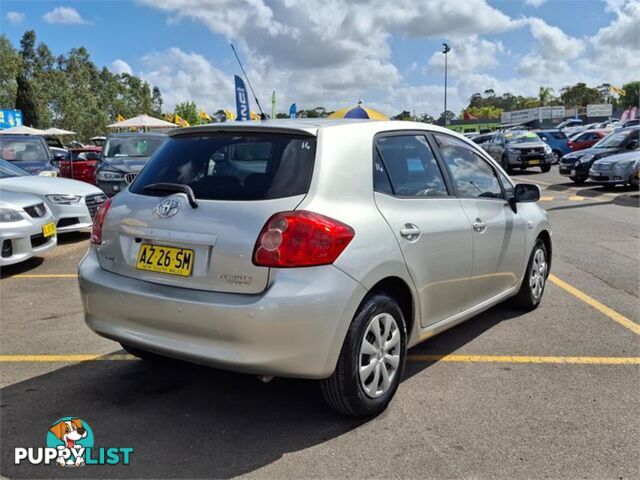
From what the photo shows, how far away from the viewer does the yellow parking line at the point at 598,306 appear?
498 cm

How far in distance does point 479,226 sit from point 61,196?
674 cm

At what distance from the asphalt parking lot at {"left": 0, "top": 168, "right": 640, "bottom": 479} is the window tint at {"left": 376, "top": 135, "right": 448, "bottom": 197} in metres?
1.26

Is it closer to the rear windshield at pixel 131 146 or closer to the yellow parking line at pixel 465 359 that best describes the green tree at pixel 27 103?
the rear windshield at pixel 131 146

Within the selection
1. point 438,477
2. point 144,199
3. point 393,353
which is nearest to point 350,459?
point 438,477

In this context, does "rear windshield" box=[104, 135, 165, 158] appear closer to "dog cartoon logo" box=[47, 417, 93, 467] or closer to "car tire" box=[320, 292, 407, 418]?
"dog cartoon logo" box=[47, 417, 93, 467]

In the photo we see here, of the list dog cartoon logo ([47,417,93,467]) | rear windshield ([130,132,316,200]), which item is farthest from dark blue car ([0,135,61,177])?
dog cartoon logo ([47,417,93,467])

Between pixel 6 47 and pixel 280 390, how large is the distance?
60.3 m

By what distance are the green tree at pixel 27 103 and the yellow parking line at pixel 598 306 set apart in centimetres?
5503

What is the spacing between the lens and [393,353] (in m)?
3.42

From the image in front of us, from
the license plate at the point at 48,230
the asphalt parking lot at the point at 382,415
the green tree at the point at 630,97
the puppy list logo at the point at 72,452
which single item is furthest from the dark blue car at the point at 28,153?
the green tree at the point at 630,97

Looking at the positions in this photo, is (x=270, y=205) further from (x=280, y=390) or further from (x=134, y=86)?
(x=134, y=86)

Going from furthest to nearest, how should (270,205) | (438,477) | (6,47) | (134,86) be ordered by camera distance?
(134,86)
(6,47)
(270,205)
(438,477)

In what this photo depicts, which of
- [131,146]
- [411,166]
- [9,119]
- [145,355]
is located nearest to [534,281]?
[411,166]

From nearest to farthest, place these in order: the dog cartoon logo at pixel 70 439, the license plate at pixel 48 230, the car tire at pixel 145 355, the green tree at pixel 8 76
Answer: the dog cartoon logo at pixel 70 439
the car tire at pixel 145 355
the license plate at pixel 48 230
the green tree at pixel 8 76
